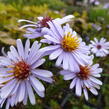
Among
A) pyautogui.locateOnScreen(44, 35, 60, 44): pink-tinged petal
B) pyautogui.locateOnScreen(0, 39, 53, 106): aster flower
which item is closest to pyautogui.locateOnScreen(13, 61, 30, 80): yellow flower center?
pyautogui.locateOnScreen(0, 39, 53, 106): aster flower

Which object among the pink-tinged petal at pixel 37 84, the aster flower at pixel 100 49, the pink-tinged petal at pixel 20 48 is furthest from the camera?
the aster flower at pixel 100 49

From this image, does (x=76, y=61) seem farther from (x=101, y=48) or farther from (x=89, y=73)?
(x=101, y=48)

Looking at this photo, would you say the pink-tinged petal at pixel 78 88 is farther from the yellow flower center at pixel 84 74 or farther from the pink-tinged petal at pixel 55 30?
the pink-tinged petal at pixel 55 30

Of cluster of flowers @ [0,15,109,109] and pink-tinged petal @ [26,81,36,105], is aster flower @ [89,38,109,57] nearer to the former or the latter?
cluster of flowers @ [0,15,109,109]

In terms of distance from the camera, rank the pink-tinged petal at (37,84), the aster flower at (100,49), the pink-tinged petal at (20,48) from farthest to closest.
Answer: the aster flower at (100,49), the pink-tinged petal at (20,48), the pink-tinged petal at (37,84)

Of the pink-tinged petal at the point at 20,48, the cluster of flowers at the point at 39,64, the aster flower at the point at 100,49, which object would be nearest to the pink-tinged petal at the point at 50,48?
the cluster of flowers at the point at 39,64

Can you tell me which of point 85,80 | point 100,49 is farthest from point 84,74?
point 100,49

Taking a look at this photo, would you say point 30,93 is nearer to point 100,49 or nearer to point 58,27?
point 58,27

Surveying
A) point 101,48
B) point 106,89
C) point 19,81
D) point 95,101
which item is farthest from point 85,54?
point 106,89
